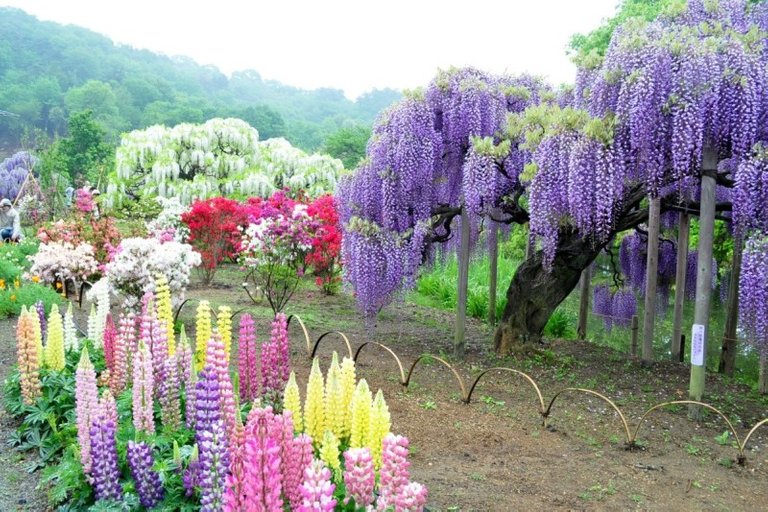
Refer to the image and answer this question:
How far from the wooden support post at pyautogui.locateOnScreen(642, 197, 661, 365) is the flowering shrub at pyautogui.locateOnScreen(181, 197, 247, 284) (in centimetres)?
687

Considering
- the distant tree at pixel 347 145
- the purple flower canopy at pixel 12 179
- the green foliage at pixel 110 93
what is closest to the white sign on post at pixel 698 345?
the purple flower canopy at pixel 12 179

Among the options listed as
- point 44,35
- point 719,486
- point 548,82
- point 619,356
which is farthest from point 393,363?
point 44,35

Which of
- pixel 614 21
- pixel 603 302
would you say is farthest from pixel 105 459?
pixel 614 21

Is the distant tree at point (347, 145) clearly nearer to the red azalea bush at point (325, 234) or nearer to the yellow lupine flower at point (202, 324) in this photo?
the red azalea bush at point (325, 234)

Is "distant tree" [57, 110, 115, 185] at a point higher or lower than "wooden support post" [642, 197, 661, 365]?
higher

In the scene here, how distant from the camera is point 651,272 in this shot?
688cm

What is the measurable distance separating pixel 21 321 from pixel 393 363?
11.2ft

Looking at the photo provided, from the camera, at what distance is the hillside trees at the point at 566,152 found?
5188 millimetres

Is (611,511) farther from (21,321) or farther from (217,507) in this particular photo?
(21,321)

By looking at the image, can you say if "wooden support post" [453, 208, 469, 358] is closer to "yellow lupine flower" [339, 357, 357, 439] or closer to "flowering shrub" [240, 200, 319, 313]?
"flowering shrub" [240, 200, 319, 313]

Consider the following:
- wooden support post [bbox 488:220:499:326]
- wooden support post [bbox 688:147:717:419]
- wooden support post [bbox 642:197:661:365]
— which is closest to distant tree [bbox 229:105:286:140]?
wooden support post [bbox 488:220:499:326]

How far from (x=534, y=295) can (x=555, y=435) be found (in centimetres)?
256

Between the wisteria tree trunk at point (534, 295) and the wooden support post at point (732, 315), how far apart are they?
4.36 feet

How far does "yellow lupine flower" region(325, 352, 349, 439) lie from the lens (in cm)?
325
